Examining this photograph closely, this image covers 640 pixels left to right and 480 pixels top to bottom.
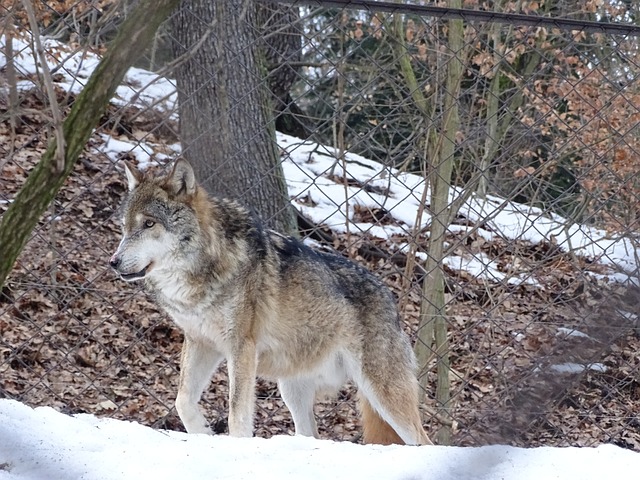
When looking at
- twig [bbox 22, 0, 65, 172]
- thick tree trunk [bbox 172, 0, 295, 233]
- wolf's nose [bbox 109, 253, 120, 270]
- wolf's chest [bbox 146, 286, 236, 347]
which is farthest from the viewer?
thick tree trunk [bbox 172, 0, 295, 233]

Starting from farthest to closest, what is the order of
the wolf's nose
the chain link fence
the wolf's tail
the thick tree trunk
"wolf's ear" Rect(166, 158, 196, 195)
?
the thick tree trunk
the chain link fence
the wolf's tail
"wolf's ear" Rect(166, 158, 196, 195)
the wolf's nose

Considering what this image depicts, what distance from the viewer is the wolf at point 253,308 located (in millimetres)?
4586

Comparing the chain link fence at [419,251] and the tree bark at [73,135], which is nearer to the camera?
the tree bark at [73,135]

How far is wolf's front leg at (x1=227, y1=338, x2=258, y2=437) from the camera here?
14.9 feet

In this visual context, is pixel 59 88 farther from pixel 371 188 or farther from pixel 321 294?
pixel 321 294

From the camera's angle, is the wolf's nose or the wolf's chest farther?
the wolf's chest

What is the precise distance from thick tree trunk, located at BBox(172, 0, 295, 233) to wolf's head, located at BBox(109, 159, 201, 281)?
547 mm

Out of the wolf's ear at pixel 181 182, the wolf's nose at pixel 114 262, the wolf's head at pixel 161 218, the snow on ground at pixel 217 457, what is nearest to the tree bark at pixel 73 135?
the snow on ground at pixel 217 457

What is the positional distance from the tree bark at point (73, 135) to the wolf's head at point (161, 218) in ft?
7.33

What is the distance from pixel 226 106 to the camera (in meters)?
5.47

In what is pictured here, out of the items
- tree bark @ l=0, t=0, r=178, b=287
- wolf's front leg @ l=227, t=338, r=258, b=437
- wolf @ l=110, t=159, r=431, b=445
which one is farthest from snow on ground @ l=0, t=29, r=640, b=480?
wolf @ l=110, t=159, r=431, b=445

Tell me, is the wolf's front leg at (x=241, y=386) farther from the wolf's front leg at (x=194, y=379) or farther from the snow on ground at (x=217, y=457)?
the snow on ground at (x=217, y=457)

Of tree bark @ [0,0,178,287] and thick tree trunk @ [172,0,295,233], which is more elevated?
thick tree trunk @ [172,0,295,233]

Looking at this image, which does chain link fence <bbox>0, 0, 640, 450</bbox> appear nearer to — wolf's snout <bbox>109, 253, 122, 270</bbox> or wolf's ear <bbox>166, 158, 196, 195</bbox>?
wolf's ear <bbox>166, 158, 196, 195</bbox>
